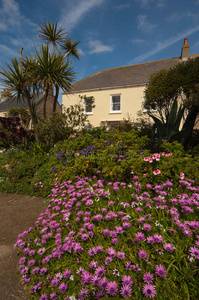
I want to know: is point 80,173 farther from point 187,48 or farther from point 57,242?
point 187,48

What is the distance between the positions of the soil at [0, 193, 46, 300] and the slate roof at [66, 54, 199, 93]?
511 inches

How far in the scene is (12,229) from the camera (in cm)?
255

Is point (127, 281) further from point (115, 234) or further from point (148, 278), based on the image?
point (115, 234)

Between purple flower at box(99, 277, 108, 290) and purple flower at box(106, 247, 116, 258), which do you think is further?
purple flower at box(106, 247, 116, 258)

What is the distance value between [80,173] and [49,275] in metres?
2.24

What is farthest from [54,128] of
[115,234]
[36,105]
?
[36,105]

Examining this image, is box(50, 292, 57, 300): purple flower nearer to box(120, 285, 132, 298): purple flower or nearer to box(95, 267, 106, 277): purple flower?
box(95, 267, 106, 277): purple flower

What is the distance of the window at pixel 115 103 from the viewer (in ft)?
47.4


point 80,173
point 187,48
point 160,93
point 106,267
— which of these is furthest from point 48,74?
point 187,48

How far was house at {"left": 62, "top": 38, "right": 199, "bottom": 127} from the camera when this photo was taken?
13523 millimetres

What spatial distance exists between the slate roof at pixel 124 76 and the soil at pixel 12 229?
1297cm

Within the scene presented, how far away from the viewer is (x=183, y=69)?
190 inches

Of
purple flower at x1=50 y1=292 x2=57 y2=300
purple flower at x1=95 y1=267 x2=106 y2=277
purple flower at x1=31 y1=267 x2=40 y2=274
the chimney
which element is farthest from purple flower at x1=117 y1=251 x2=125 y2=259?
the chimney

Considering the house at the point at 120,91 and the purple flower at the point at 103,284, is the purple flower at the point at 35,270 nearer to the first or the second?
the purple flower at the point at 103,284
